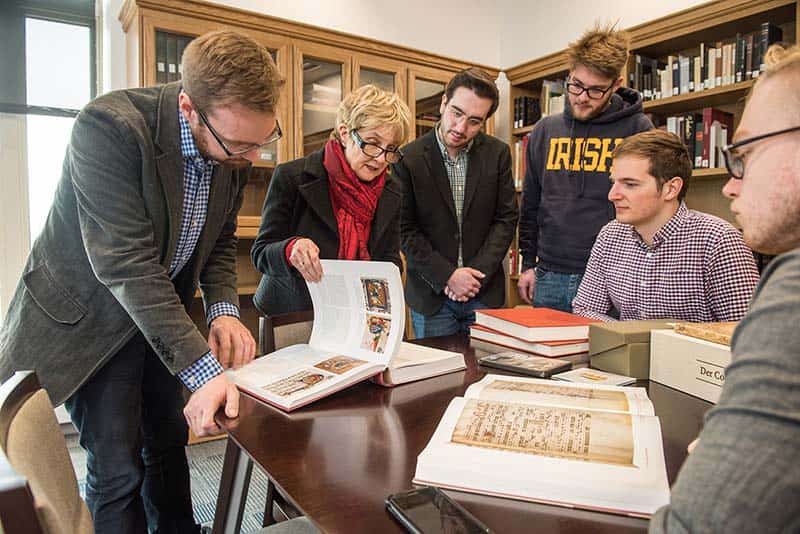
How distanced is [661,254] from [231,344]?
120 cm

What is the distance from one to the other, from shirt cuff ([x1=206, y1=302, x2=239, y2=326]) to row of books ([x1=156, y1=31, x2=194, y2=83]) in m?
1.65

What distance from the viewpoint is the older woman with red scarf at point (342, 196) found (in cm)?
156

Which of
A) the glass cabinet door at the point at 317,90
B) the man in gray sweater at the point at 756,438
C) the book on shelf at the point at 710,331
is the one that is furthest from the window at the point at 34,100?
the man in gray sweater at the point at 756,438

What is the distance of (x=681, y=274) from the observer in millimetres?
1552

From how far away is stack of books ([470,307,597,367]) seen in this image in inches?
50.5

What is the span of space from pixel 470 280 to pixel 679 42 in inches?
75.2

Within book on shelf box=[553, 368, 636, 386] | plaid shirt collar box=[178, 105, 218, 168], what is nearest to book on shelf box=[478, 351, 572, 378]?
book on shelf box=[553, 368, 636, 386]

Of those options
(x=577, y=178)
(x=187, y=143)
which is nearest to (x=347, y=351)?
(x=187, y=143)

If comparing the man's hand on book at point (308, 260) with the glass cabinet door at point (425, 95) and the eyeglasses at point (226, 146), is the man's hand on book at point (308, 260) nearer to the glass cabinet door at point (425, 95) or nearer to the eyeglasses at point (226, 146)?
the eyeglasses at point (226, 146)

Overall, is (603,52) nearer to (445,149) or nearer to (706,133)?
(445,149)

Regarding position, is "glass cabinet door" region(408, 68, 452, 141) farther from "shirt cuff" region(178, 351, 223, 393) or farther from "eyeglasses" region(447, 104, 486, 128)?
"shirt cuff" region(178, 351, 223, 393)

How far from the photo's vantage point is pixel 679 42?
285 centimetres

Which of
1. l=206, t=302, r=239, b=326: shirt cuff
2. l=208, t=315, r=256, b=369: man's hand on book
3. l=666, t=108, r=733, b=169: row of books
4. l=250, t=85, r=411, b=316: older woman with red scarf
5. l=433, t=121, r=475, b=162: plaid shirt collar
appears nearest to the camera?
l=208, t=315, r=256, b=369: man's hand on book

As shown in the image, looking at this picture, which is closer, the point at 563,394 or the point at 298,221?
the point at 563,394
